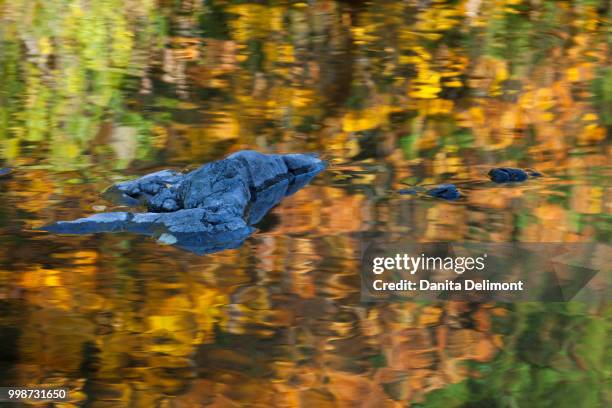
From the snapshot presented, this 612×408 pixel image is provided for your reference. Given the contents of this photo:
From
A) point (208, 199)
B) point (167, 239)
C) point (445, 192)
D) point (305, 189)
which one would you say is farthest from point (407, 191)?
point (167, 239)

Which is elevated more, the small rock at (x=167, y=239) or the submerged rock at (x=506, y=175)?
the submerged rock at (x=506, y=175)

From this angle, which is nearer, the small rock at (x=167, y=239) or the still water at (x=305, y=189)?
the still water at (x=305, y=189)

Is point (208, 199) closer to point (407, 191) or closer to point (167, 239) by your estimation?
point (167, 239)

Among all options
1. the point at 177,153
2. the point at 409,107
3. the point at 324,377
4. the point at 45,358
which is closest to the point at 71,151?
the point at 177,153

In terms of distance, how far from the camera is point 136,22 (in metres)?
7.85

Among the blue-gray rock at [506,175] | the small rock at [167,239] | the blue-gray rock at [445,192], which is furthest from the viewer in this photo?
the blue-gray rock at [506,175]

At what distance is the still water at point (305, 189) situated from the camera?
2.77 metres

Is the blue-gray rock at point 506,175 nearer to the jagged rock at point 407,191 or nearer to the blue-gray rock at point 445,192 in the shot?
the blue-gray rock at point 445,192

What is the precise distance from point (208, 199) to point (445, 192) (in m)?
0.97

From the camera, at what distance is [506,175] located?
14.3 feet

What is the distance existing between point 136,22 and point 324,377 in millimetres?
5616

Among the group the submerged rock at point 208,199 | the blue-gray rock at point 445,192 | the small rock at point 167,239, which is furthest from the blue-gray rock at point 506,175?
the small rock at point 167,239

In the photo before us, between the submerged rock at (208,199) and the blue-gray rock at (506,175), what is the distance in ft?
2.59

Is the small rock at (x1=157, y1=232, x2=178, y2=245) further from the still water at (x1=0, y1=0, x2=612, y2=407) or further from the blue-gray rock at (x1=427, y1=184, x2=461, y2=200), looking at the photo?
the blue-gray rock at (x1=427, y1=184, x2=461, y2=200)
